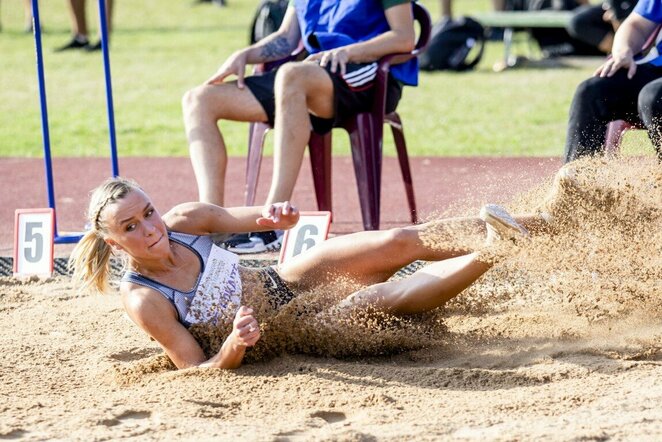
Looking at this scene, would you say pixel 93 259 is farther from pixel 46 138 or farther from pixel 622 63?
pixel 622 63

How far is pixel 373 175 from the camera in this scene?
545 centimetres

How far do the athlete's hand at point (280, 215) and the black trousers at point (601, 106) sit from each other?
155cm

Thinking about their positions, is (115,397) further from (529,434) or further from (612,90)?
(612,90)

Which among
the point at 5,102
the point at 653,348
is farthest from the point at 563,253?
the point at 5,102

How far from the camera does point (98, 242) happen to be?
3.91m

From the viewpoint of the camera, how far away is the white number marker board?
16.0 feet

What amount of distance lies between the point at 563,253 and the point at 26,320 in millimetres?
2207

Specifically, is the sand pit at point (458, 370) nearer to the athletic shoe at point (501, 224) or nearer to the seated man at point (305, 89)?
the athletic shoe at point (501, 224)

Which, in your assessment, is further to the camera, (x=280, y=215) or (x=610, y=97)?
(x=610, y=97)

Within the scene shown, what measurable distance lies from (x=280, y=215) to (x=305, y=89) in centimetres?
138

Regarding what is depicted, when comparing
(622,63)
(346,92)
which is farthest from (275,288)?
(622,63)

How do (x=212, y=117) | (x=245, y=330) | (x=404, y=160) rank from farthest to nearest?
(x=404, y=160) → (x=212, y=117) → (x=245, y=330)

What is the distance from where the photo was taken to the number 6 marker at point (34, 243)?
520 centimetres

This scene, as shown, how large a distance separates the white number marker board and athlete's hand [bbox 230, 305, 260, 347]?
1433 millimetres
